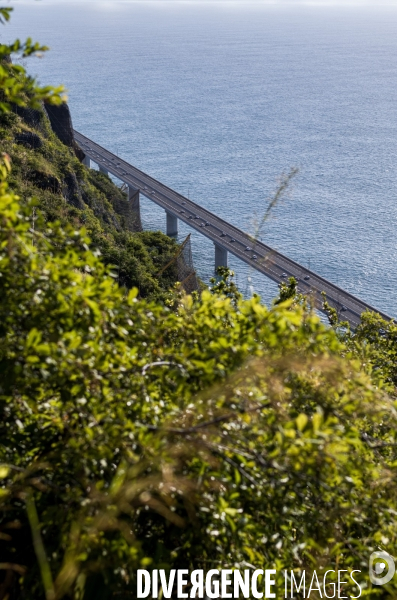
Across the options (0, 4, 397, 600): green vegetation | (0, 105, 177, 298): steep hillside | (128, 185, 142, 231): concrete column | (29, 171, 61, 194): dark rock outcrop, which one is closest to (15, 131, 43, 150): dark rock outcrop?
(0, 105, 177, 298): steep hillside

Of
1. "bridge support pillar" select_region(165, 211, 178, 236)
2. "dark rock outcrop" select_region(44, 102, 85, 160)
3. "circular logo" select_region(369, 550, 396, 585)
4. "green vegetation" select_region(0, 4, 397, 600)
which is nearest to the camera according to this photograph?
"green vegetation" select_region(0, 4, 397, 600)

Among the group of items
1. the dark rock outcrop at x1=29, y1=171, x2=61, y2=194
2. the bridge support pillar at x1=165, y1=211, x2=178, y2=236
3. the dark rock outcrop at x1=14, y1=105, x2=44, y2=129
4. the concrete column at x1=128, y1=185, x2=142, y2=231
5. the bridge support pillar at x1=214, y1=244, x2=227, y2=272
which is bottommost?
the bridge support pillar at x1=214, y1=244, x2=227, y2=272

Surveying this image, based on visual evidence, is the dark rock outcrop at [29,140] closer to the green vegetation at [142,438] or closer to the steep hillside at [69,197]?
the steep hillside at [69,197]

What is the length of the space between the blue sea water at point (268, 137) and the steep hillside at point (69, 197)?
31.3 feet

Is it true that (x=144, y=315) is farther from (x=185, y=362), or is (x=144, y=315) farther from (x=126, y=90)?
(x=126, y=90)

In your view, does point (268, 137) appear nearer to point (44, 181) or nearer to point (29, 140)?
point (29, 140)

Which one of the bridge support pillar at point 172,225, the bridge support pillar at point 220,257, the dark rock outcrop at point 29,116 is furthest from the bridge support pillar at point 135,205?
the dark rock outcrop at point 29,116

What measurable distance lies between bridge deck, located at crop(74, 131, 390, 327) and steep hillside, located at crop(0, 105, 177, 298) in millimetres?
6953

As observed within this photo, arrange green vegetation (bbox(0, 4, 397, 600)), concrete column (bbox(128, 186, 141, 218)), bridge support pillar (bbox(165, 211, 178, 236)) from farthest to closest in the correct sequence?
bridge support pillar (bbox(165, 211, 178, 236))
concrete column (bbox(128, 186, 141, 218))
green vegetation (bbox(0, 4, 397, 600))

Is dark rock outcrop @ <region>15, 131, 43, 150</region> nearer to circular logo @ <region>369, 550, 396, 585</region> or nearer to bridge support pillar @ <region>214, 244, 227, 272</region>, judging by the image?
bridge support pillar @ <region>214, 244, 227, 272</region>

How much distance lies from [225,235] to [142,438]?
194ft

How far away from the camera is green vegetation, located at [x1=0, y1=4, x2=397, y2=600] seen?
189 inches

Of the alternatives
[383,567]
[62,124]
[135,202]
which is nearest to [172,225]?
[135,202]

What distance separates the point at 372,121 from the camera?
108 m
